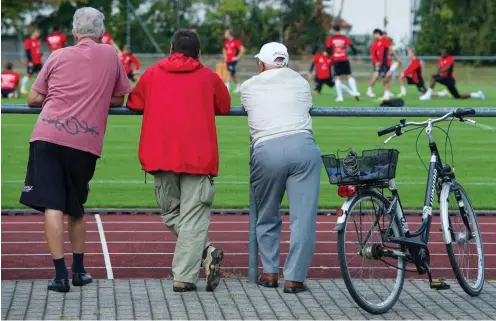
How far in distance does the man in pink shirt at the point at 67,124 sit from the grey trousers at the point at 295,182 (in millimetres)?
1030

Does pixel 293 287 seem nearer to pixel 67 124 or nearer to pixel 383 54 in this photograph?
pixel 67 124

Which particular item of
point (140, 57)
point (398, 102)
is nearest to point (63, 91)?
point (398, 102)

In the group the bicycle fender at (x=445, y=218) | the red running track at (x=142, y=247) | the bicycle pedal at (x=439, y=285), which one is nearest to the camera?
the bicycle fender at (x=445, y=218)

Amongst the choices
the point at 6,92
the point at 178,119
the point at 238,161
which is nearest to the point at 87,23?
the point at 178,119

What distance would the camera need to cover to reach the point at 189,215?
307 inches

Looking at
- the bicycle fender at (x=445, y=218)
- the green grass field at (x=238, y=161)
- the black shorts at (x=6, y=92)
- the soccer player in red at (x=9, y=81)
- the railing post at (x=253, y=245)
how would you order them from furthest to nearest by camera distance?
1. the black shorts at (x=6, y=92)
2. the soccer player in red at (x=9, y=81)
3. the green grass field at (x=238, y=161)
4. the railing post at (x=253, y=245)
5. the bicycle fender at (x=445, y=218)

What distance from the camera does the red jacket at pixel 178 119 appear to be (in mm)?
7660

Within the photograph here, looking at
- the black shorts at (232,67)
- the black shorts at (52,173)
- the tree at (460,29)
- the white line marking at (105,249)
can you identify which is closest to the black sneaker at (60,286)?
the black shorts at (52,173)

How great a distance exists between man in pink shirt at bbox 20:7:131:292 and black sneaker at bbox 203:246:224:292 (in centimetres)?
86

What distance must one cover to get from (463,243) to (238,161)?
9.98m

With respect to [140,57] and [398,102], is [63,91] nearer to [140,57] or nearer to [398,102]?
[398,102]

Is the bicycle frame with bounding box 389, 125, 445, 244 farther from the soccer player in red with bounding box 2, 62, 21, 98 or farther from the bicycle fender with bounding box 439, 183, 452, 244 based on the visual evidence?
the soccer player in red with bounding box 2, 62, 21, 98

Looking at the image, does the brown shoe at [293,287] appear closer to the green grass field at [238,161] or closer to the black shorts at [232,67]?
the green grass field at [238,161]

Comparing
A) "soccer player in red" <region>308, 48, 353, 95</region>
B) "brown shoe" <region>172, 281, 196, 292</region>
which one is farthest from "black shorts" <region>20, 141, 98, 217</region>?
"soccer player in red" <region>308, 48, 353, 95</region>
